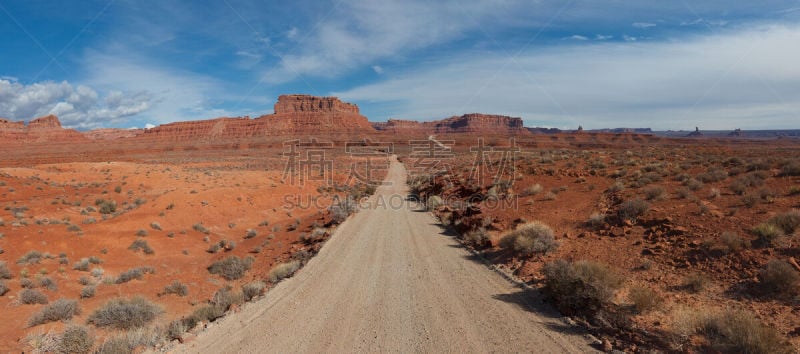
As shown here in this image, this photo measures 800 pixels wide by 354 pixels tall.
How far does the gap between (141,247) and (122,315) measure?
A: 7.40m

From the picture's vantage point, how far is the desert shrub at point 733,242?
744cm

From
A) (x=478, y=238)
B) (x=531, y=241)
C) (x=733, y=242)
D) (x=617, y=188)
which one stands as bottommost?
(x=478, y=238)

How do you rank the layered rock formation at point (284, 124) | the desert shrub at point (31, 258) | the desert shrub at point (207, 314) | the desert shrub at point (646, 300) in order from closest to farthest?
the desert shrub at point (646, 300) → the desert shrub at point (207, 314) → the desert shrub at point (31, 258) → the layered rock formation at point (284, 124)

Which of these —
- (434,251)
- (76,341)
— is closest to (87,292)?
(76,341)

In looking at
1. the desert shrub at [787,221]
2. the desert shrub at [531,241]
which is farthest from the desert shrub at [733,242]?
the desert shrub at [531,241]

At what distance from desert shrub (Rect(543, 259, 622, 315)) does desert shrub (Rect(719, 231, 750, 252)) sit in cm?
280

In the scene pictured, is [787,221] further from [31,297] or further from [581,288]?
[31,297]

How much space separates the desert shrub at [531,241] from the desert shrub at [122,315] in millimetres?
10096

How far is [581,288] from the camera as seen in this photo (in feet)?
22.3

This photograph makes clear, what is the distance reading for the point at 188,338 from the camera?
6301 mm

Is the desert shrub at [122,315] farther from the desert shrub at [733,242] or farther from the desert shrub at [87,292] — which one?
the desert shrub at [733,242]

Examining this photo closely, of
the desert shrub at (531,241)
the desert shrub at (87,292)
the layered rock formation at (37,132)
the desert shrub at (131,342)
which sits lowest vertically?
the desert shrub at (87,292)

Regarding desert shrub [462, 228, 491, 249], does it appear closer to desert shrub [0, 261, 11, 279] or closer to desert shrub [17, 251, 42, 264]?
desert shrub [0, 261, 11, 279]

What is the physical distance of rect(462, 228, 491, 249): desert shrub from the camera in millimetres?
12114
